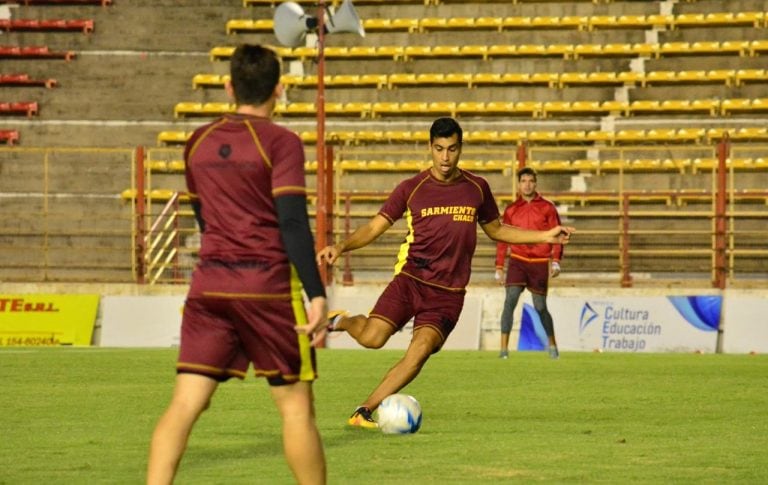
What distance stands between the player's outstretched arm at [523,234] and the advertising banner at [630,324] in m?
12.4

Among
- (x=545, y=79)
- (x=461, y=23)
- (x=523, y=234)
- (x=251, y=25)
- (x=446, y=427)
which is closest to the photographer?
(x=523, y=234)

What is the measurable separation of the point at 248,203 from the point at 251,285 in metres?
0.34

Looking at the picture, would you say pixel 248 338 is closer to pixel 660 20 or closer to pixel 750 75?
pixel 750 75

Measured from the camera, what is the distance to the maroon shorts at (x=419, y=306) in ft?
38.7

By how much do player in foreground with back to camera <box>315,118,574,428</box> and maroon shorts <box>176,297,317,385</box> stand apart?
4924mm

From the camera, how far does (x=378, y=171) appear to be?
99.9ft

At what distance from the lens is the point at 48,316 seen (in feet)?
83.6

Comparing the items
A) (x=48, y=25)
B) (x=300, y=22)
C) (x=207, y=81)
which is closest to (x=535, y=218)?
(x=300, y=22)

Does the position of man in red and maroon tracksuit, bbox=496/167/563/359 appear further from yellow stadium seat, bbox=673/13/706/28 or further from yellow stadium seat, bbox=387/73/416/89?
yellow stadium seat, bbox=673/13/706/28

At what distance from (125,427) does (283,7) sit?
552 inches

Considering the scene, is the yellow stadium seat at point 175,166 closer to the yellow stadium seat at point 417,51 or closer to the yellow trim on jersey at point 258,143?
the yellow stadium seat at point 417,51

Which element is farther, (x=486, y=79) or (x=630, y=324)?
(x=486, y=79)

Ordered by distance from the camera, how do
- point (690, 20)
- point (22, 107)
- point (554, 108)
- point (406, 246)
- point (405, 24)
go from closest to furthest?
point (406, 246) → point (554, 108) → point (690, 20) → point (22, 107) → point (405, 24)

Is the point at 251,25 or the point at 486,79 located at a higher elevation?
the point at 251,25
